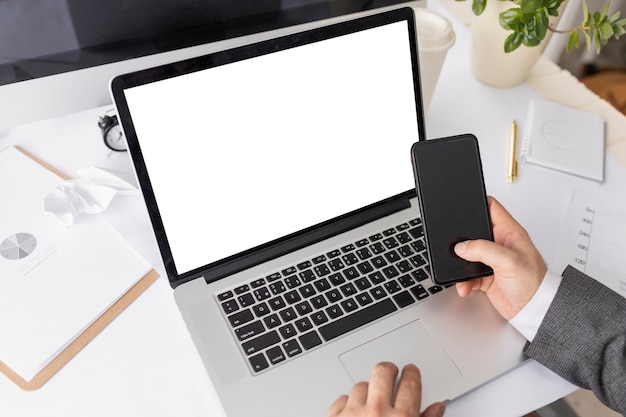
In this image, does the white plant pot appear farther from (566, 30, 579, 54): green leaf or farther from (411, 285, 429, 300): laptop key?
(411, 285, 429, 300): laptop key

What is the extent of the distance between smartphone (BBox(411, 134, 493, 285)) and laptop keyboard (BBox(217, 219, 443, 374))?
0.18 feet

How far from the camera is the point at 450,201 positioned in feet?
2.09

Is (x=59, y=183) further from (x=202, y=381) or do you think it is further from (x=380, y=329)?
(x=380, y=329)

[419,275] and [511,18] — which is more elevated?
[511,18]

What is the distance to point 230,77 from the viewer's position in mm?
602

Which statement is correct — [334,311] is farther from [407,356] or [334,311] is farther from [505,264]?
[505,264]

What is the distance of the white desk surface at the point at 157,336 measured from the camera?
0.58 metres

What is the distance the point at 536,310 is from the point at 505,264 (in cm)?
7

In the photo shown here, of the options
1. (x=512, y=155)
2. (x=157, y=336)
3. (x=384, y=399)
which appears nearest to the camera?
(x=384, y=399)

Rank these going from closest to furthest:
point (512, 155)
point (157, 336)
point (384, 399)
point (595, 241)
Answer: point (384, 399), point (157, 336), point (595, 241), point (512, 155)

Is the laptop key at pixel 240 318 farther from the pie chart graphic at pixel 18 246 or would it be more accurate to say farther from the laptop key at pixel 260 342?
the pie chart graphic at pixel 18 246

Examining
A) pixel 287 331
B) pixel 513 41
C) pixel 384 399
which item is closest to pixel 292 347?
pixel 287 331

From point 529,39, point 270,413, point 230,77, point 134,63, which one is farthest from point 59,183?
point 529,39

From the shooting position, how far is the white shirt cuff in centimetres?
62
